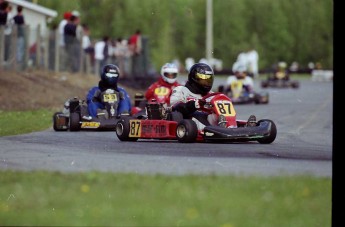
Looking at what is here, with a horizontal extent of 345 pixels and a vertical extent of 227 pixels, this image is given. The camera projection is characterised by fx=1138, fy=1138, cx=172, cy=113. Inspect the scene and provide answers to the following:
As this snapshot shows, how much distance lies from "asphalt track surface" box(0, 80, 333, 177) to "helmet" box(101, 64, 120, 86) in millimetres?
1683

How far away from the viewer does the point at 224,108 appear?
14.6 meters

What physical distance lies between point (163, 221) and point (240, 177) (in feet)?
6.14

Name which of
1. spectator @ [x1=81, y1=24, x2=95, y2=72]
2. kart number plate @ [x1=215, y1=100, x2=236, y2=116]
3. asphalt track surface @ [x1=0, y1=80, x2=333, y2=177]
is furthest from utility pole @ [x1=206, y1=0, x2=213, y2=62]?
spectator @ [x1=81, y1=24, x2=95, y2=72]

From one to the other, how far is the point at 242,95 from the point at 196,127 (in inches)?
562

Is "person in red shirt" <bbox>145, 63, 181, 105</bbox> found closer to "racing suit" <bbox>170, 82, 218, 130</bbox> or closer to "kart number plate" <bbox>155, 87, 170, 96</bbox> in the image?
"kart number plate" <bbox>155, 87, 170, 96</bbox>

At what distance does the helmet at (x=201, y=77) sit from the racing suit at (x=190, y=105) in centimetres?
10

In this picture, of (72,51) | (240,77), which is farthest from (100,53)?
(240,77)

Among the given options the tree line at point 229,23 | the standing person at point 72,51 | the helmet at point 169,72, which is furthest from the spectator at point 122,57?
the helmet at point 169,72

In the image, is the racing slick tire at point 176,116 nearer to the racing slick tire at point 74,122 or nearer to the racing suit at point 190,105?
the racing suit at point 190,105

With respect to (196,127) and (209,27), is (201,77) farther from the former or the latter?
(209,27)

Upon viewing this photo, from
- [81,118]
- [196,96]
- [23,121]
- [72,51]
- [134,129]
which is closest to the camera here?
[23,121]

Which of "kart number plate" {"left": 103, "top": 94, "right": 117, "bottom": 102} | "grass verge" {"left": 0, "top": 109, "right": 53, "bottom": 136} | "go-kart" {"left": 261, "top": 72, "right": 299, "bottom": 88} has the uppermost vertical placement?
"go-kart" {"left": 261, "top": 72, "right": 299, "bottom": 88}

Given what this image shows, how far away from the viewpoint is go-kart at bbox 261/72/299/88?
39500mm

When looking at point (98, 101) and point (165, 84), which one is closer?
point (98, 101)
